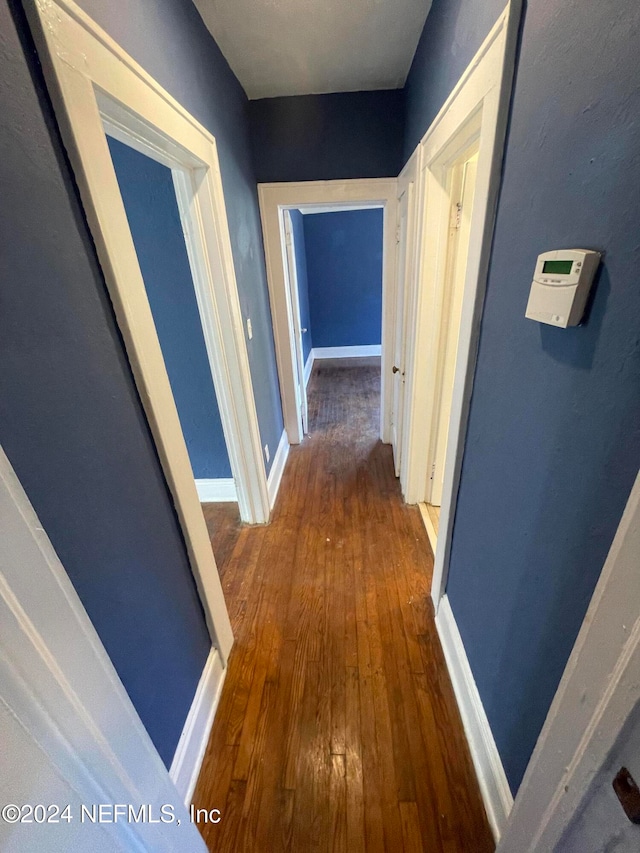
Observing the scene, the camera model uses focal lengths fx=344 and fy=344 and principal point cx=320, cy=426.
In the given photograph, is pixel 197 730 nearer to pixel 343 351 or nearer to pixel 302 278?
pixel 302 278

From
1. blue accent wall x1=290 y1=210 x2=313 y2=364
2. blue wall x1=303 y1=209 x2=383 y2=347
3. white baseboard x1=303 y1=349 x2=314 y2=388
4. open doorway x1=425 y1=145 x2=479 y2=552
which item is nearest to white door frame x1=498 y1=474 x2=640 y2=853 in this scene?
open doorway x1=425 y1=145 x2=479 y2=552

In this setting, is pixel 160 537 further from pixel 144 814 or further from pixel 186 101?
pixel 186 101

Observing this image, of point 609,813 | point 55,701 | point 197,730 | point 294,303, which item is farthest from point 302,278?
point 609,813

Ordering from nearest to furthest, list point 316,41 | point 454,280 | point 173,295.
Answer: point 316,41 < point 454,280 < point 173,295

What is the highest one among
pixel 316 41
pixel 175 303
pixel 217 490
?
pixel 316 41

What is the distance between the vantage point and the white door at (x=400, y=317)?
6.62 ft

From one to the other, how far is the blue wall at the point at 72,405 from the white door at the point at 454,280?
4.30 feet

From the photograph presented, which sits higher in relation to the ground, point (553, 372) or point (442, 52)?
point (442, 52)

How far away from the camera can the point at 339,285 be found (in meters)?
5.47

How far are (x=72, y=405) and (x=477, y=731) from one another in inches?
61.2

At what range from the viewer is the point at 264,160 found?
7.64 feet

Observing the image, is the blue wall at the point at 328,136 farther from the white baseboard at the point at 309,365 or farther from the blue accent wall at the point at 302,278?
the white baseboard at the point at 309,365

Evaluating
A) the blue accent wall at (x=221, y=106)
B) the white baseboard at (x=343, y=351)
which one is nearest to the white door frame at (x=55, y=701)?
the blue accent wall at (x=221, y=106)

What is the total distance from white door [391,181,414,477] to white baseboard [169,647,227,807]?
5.71ft
